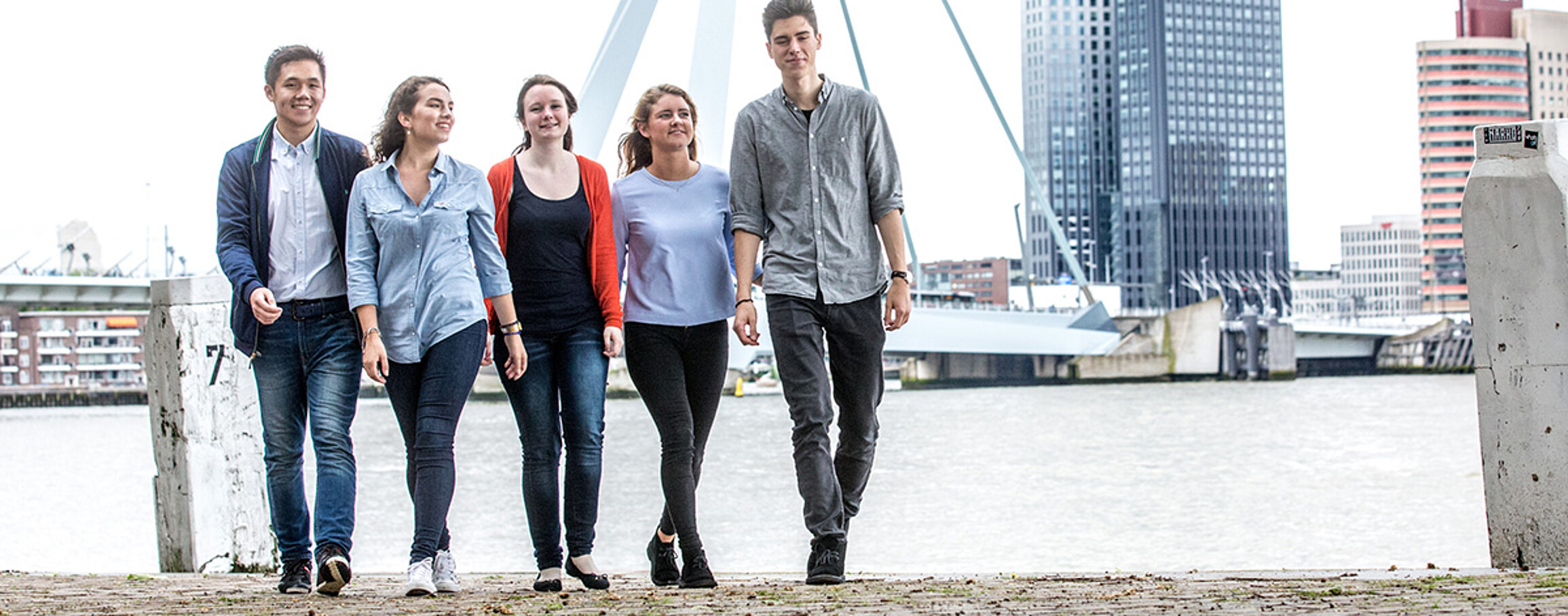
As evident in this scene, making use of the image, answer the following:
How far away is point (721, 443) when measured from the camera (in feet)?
86.0

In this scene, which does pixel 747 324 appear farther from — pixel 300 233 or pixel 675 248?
pixel 300 233

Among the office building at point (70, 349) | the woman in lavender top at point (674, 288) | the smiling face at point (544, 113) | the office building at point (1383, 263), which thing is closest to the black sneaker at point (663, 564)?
the woman in lavender top at point (674, 288)

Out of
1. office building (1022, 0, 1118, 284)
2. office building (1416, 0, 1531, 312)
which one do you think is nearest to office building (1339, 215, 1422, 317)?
office building (1416, 0, 1531, 312)

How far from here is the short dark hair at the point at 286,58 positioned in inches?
148

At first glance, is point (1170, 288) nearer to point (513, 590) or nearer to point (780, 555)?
point (780, 555)

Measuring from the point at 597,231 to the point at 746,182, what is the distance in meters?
0.38

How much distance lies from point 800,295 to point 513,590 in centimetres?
93

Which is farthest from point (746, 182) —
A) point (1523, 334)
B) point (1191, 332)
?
point (1191, 332)

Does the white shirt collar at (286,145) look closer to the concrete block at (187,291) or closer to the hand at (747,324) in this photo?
the concrete block at (187,291)

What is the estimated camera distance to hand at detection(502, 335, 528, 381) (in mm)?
3623

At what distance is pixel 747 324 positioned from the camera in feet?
12.1

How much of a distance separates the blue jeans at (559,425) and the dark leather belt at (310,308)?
381 mm

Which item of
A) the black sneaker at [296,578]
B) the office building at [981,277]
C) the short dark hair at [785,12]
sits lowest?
the black sneaker at [296,578]

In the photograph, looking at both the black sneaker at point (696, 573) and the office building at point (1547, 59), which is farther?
the office building at point (1547, 59)
